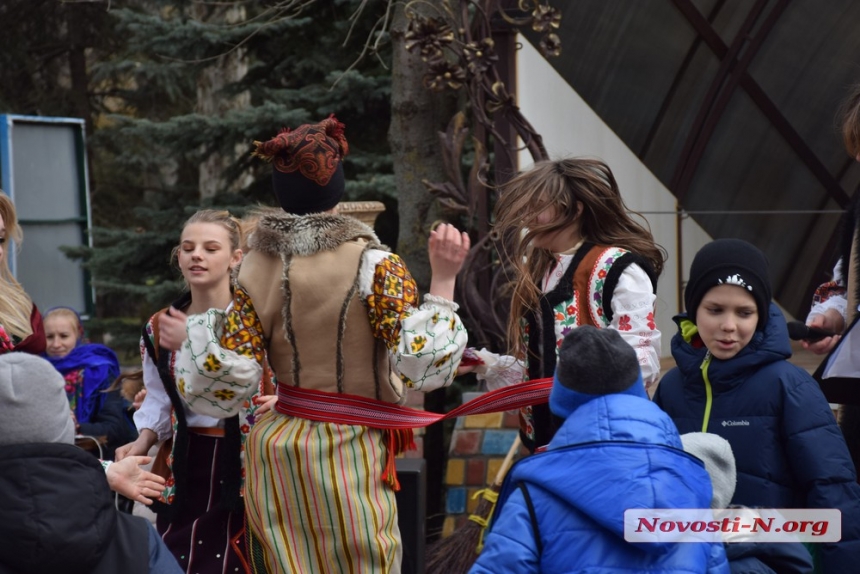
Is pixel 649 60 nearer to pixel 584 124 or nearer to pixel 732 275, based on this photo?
pixel 584 124

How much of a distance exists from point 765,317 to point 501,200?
36.7 inches

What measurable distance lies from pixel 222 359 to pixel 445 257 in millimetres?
709

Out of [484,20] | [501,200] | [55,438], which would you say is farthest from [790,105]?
[55,438]

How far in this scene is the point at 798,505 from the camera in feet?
10.4

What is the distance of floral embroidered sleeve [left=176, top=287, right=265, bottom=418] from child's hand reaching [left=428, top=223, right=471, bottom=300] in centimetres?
56

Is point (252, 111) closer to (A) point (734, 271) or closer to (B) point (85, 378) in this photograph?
(B) point (85, 378)

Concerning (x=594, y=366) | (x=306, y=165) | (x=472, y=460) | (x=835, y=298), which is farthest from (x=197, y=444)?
(x=472, y=460)

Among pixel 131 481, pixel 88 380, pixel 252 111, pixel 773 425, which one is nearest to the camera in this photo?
pixel 131 481

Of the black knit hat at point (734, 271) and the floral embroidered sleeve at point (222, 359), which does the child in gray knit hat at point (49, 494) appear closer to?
the floral embroidered sleeve at point (222, 359)

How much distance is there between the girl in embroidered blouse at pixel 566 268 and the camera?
3.51 meters

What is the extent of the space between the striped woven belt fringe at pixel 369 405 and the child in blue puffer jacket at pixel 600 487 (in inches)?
41.0

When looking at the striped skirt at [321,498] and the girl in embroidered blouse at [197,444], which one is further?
the girl in embroidered blouse at [197,444]

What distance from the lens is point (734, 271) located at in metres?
3.35

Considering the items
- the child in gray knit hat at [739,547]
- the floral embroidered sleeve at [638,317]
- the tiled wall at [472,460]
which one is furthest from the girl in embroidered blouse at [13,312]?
the tiled wall at [472,460]
